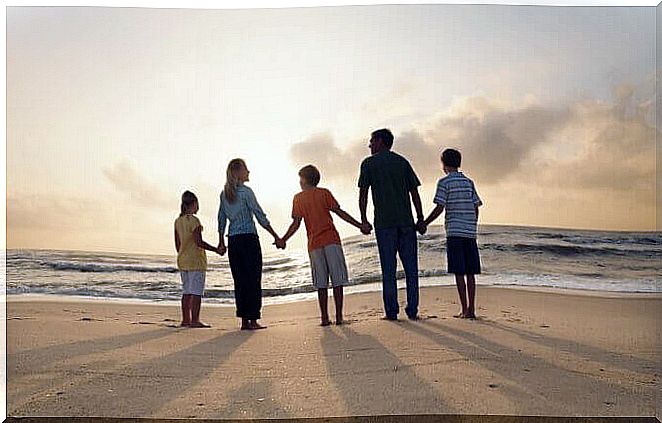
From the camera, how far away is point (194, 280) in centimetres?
559

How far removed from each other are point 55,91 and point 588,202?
293 centimetres

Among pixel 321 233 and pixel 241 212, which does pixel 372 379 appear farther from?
pixel 241 212

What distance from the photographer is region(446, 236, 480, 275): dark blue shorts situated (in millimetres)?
5574

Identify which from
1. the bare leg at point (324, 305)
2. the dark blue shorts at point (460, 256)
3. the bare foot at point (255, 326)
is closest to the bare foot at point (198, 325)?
the bare foot at point (255, 326)

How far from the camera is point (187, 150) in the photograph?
220 inches

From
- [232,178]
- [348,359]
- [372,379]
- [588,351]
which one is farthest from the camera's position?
[232,178]

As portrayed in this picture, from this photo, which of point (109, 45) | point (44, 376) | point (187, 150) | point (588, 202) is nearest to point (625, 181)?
point (588, 202)

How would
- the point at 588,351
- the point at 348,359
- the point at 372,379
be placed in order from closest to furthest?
1. the point at 372,379
2. the point at 348,359
3. the point at 588,351

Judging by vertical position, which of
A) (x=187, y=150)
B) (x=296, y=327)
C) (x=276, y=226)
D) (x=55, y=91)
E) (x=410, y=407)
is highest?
(x=55, y=91)

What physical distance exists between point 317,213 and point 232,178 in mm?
491

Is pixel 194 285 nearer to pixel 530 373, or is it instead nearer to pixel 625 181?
A: pixel 530 373

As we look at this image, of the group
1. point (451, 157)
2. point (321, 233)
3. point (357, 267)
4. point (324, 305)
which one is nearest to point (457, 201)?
point (451, 157)

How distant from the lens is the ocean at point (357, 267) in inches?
220

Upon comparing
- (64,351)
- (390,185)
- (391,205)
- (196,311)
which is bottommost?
(64,351)
